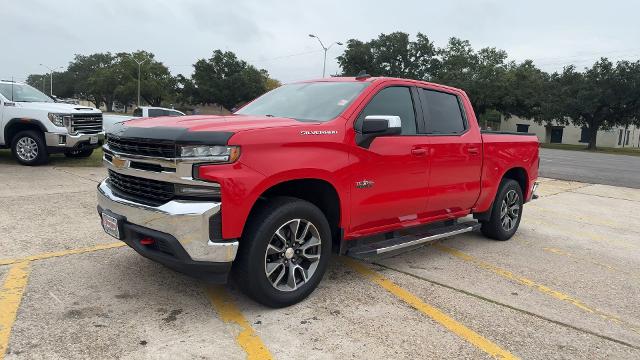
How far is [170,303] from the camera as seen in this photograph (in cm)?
366

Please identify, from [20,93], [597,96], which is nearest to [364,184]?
[20,93]

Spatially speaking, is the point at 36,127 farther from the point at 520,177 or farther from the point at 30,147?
the point at 520,177

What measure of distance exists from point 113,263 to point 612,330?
4.29 meters

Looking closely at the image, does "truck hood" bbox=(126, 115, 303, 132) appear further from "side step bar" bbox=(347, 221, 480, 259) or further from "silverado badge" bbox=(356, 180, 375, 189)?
"side step bar" bbox=(347, 221, 480, 259)

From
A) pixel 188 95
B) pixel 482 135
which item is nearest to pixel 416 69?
pixel 188 95

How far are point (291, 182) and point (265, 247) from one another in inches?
23.1

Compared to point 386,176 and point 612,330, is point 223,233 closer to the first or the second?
point 386,176

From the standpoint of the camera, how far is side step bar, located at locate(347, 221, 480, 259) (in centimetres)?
411

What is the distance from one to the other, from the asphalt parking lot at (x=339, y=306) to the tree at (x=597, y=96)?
40.0 meters

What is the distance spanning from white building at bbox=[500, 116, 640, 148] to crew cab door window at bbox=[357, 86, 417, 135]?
5666 cm

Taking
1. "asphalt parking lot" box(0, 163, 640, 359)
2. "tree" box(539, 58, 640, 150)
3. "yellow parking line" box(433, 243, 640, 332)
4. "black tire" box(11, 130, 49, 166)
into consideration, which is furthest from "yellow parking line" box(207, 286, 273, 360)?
"tree" box(539, 58, 640, 150)

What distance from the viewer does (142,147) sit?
3.49 metres

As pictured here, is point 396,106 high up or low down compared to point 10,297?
up

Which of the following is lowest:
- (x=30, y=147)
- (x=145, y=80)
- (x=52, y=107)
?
(x=30, y=147)
